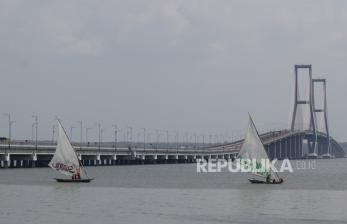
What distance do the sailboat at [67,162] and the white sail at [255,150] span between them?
55.9ft

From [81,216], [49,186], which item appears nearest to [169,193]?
[49,186]

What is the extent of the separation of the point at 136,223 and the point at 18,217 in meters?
7.98

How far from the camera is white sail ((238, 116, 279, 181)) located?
288ft

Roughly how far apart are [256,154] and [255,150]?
0.48 meters

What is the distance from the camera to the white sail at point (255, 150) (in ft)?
288

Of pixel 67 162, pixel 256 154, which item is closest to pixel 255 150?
pixel 256 154

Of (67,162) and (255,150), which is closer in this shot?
(255,150)

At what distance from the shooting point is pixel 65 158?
91.4 meters

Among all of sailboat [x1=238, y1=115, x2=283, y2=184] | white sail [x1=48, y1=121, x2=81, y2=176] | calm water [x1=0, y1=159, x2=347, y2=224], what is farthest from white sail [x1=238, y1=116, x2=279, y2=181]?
white sail [x1=48, y1=121, x2=81, y2=176]

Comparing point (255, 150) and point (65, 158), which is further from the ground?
point (255, 150)

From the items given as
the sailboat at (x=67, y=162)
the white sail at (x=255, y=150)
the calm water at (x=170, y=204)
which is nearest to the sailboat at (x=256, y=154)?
the white sail at (x=255, y=150)

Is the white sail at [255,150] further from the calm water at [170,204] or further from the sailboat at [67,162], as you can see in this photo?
the sailboat at [67,162]

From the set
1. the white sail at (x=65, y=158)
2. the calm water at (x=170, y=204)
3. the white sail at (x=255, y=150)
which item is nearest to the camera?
the calm water at (x=170, y=204)

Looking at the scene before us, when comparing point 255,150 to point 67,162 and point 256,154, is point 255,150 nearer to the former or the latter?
point 256,154
